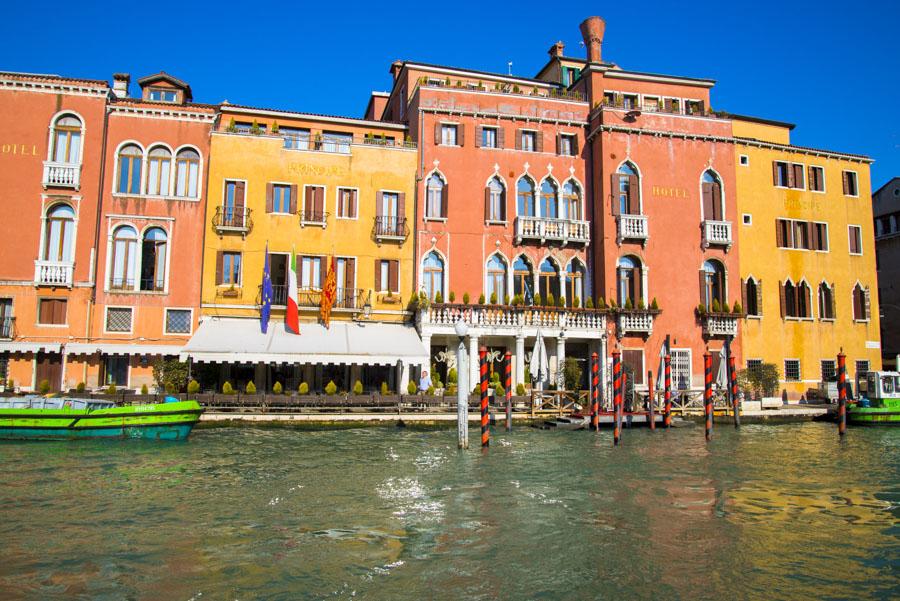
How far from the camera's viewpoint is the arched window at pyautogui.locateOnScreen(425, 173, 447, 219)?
28.1 metres

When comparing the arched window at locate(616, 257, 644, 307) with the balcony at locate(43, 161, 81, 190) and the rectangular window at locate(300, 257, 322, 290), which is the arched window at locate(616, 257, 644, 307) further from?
the balcony at locate(43, 161, 81, 190)

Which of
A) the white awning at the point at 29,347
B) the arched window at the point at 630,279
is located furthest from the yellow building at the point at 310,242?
the arched window at the point at 630,279

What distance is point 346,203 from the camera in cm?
2745

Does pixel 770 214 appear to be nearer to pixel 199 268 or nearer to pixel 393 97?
pixel 393 97

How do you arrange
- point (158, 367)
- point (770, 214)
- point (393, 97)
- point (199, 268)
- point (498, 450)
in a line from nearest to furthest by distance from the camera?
point (498, 450) < point (158, 367) < point (199, 268) < point (770, 214) < point (393, 97)

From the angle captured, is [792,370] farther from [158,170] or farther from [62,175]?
[62,175]

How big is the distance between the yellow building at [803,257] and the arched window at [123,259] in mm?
24077

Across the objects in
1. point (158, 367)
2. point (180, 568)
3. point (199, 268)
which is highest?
point (199, 268)

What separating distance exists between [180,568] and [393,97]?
92.4ft

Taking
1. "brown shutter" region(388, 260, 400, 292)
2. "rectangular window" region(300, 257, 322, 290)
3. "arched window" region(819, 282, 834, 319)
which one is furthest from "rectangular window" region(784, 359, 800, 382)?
"rectangular window" region(300, 257, 322, 290)

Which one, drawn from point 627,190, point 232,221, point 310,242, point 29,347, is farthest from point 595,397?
point 29,347

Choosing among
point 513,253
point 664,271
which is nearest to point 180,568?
point 513,253

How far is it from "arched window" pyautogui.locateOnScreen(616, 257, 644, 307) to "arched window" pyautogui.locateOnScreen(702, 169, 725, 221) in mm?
4003

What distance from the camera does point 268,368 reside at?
86.0 feet
